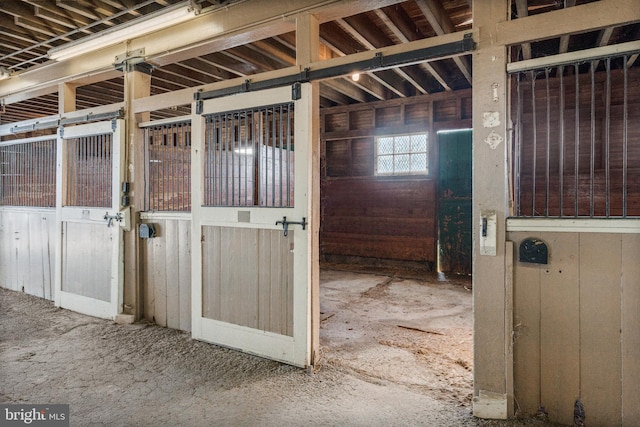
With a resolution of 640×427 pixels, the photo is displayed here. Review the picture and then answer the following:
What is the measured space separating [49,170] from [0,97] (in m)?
1.29

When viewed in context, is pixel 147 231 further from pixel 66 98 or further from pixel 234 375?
pixel 66 98

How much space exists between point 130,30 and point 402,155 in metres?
4.48

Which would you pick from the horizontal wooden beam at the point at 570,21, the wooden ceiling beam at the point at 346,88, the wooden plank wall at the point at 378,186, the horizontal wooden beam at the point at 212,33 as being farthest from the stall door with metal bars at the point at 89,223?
the wooden plank wall at the point at 378,186

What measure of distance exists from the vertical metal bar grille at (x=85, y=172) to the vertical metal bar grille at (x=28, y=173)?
49 centimetres

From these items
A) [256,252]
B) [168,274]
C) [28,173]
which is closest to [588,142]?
[256,252]

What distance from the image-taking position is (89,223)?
3.73 meters

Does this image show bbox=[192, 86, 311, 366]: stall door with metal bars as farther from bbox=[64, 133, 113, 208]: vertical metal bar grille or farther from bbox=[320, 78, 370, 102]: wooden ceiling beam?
bbox=[320, 78, 370, 102]: wooden ceiling beam

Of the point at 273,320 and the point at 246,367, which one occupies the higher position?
the point at 273,320

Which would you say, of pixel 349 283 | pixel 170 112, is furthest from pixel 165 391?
pixel 170 112

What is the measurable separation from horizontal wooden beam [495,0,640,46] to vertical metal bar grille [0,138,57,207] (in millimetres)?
4548

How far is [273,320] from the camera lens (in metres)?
2.68

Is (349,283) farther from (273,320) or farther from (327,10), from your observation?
(327,10)

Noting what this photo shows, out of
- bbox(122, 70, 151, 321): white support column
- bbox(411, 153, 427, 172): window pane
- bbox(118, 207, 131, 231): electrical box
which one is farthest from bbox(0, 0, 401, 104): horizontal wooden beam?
bbox(411, 153, 427, 172): window pane

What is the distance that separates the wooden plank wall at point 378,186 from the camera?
A: 6016 millimetres
